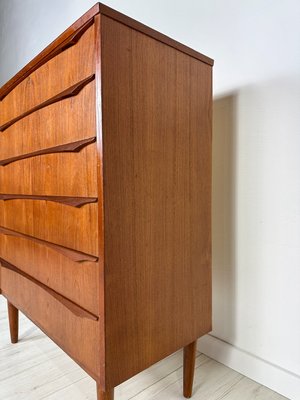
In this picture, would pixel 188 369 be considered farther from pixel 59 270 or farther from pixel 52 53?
pixel 52 53

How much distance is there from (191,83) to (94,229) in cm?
53

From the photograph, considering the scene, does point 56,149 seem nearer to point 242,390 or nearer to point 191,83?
point 191,83

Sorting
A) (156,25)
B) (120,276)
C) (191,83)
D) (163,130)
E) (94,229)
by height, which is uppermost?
(156,25)

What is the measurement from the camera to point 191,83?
0.91 metres

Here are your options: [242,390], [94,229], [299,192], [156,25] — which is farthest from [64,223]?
[156,25]

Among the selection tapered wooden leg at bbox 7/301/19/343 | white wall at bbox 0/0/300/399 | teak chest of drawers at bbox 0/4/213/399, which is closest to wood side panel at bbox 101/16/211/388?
teak chest of drawers at bbox 0/4/213/399

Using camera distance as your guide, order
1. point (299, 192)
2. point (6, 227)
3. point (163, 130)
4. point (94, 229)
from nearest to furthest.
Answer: point (94, 229) → point (163, 130) → point (299, 192) → point (6, 227)

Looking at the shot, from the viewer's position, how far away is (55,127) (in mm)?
853

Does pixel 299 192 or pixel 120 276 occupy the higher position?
pixel 299 192

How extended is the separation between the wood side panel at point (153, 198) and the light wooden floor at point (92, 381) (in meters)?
0.26

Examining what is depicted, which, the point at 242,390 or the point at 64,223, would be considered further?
the point at 242,390

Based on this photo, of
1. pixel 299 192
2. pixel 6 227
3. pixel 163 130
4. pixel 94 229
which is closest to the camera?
pixel 94 229

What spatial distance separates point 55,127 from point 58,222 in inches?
10.6

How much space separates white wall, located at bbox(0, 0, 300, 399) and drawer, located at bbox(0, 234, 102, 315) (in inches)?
23.9
